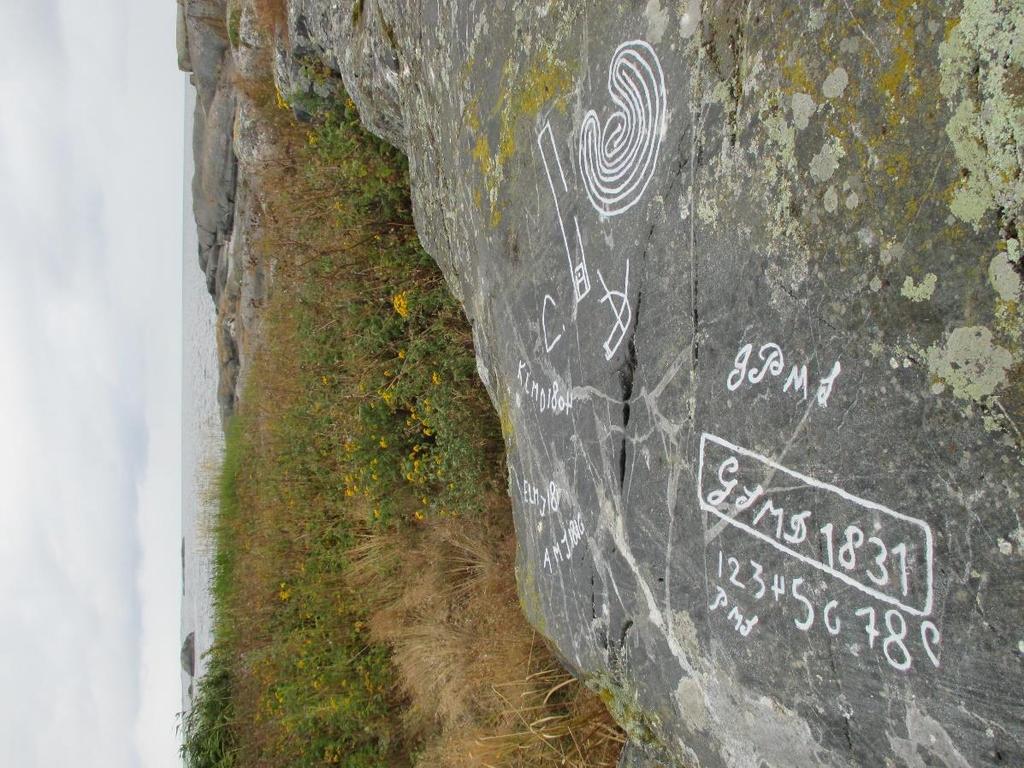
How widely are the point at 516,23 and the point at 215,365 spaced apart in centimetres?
948

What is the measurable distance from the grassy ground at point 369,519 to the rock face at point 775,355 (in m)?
1.92

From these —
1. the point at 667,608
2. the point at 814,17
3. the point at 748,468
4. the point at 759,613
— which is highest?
the point at 814,17

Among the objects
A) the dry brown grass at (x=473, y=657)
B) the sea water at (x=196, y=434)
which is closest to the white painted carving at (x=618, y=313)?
the dry brown grass at (x=473, y=657)

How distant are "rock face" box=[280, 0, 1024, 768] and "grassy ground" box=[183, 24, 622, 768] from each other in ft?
6.30

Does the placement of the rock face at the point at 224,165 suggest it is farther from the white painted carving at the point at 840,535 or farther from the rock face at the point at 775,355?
the white painted carving at the point at 840,535

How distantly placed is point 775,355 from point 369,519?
4.50 meters

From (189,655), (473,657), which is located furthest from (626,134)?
(189,655)

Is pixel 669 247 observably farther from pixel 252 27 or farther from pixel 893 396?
pixel 252 27

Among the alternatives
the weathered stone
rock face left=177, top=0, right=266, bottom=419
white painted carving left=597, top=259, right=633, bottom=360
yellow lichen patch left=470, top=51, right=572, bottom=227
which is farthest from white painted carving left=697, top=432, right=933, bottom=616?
the weathered stone

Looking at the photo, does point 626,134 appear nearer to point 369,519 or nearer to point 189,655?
point 369,519

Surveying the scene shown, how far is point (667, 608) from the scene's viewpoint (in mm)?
2027

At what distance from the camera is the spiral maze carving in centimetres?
185

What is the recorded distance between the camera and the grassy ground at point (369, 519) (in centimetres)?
458

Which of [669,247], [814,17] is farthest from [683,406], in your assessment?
[814,17]
